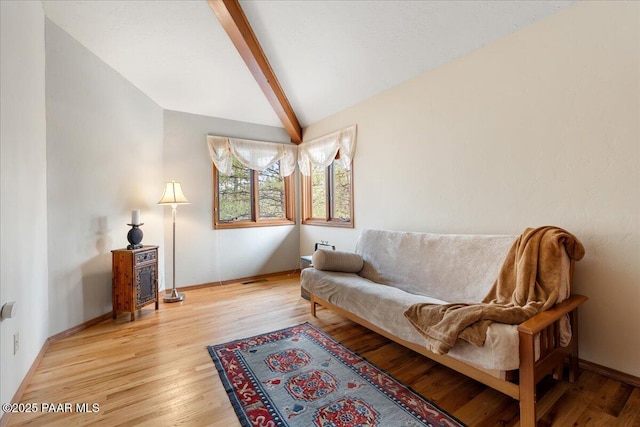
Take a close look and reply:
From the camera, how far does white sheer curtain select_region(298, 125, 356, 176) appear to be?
3.66 m

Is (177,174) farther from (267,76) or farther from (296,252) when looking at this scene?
(296,252)

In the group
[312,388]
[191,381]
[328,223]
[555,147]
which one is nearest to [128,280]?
[191,381]

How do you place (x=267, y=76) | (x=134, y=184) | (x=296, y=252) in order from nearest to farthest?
1. (x=134, y=184)
2. (x=267, y=76)
3. (x=296, y=252)

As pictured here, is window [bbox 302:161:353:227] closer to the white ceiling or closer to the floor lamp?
the white ceiling

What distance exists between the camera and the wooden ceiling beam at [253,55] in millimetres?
2684

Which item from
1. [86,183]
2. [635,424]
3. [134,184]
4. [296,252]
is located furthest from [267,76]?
[635,424]

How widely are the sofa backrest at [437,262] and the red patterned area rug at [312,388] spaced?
78 centimetres

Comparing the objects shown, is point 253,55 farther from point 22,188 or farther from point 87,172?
point 22,188

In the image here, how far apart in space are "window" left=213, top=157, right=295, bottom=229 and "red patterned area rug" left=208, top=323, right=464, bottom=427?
7.51 feet

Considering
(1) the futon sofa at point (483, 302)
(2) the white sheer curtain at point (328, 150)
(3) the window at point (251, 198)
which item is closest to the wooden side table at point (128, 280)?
(3) the window at point (251, 198)

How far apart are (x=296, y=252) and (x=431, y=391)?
3333 millimetres

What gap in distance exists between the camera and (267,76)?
3.53m

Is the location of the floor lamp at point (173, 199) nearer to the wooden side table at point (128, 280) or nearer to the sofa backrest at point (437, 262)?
the wooden side table at point (128, 280)

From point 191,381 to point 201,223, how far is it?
248 centimetres
